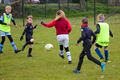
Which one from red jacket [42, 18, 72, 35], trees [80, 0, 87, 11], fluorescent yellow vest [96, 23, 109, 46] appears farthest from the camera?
trees [80, 0, 87, 11]

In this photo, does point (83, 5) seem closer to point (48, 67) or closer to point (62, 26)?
point (62, 26)

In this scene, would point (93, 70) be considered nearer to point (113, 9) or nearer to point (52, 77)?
point (52, 77)

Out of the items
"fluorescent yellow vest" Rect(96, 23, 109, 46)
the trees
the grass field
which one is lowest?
the trees

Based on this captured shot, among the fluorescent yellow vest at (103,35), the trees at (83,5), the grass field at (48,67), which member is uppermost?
the fluorescent yellow vest at (103,35)

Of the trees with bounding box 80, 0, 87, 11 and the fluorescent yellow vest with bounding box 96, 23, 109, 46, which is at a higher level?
the fluorescent yellow vest with bounding box 96, 23, 109, 46

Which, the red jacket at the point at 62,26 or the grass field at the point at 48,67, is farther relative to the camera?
the red jacket at the point at 62,26

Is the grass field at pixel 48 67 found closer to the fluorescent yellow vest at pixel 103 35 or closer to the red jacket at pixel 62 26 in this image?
the fluorescent yellow vest at pixel 103 35

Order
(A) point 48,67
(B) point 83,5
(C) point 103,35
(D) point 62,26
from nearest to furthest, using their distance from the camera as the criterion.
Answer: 1. (A) point 48,67
2. (C) point 103,35
3. (D) point 62,26
4. (B) point 83,5

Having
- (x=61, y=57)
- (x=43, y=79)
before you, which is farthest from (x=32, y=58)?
(x=43, y=79)

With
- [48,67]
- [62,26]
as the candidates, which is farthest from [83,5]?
[48,67]

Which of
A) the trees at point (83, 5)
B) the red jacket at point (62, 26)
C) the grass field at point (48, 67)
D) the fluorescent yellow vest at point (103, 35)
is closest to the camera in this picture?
the grass field at point (48, 67)

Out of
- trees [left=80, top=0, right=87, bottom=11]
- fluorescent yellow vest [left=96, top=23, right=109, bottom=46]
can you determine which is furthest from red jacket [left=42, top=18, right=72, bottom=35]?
trees [left=80, top=0, right=87, bottom=11]

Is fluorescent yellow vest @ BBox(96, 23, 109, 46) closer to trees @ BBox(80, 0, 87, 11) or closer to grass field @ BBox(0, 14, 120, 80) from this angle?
grass field @ BBox(0, 14, 120, 80)

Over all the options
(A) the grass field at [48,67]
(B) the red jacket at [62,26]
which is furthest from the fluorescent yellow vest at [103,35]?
(B) the red jacket at [62,26]
